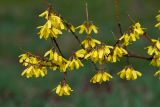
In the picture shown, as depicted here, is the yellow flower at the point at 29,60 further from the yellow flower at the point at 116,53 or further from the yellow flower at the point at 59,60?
the yellow flower at the point at 116,53

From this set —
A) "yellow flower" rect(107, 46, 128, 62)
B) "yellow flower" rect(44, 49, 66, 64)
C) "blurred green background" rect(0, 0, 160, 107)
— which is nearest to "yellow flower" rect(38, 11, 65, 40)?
"yellow flower" rect(44, 49, 66, 64)

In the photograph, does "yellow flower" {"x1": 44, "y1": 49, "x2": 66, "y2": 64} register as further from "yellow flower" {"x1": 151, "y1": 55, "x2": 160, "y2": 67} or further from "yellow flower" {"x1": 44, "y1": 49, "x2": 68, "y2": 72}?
"yellow flower" {"x1": 151, "y1": 55, "x2": 160, "y2": 67}

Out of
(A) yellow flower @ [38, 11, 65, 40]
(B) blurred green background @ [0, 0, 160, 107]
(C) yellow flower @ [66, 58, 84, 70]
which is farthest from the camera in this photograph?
(B) blurred green background @ [0, 0, 160, 107]

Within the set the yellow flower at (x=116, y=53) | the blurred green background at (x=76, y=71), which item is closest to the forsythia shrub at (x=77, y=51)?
the yellow flower at (x=116, y=53)

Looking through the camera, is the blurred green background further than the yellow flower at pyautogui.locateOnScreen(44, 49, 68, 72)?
Yes

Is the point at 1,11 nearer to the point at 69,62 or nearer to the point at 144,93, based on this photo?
the point at 144,93

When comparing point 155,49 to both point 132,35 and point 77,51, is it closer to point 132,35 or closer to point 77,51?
point 132,35

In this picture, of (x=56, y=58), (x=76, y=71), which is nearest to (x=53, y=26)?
(x=56, y=58)
